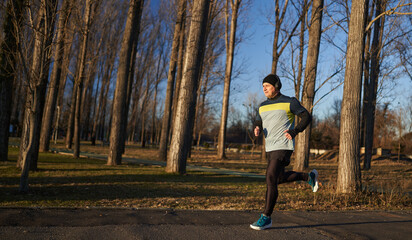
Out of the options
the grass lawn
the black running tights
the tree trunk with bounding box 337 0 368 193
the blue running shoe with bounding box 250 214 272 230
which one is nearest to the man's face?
the black running tights

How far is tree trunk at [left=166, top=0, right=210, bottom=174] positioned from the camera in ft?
36.4

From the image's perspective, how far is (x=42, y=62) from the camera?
23.6 feet

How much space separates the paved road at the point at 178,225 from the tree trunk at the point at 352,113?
242cm

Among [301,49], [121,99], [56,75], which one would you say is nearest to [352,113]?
[121,99]

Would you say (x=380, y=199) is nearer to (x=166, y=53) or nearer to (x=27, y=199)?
(x=27, y=199)

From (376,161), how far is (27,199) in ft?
82.4

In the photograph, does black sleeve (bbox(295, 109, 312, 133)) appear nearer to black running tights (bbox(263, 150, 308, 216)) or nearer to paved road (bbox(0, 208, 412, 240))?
black running tights (bbox(263, 150, 308, 216))

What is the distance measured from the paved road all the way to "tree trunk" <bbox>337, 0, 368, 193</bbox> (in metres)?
2.42

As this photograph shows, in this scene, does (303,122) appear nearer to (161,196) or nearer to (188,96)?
(161,196)

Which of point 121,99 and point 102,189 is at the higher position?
point 121,99

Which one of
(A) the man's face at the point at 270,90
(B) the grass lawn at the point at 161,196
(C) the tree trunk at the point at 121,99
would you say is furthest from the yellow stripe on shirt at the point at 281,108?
(C) the tree trunk at the point at 121,99

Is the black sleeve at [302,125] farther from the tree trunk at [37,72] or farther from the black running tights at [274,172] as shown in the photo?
the tree trunk at [37,72]

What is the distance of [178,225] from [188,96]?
7232mm

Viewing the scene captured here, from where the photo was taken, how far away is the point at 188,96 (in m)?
11.2
